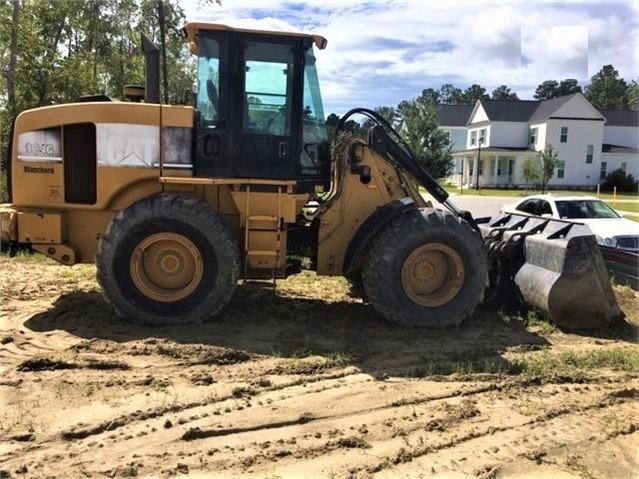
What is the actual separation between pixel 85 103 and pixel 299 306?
11.1 ft

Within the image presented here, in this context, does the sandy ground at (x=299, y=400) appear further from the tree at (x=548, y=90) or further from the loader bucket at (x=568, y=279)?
the tree at (x=548, y=90)

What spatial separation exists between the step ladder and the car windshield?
6550mm

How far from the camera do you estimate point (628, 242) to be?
33.8ft

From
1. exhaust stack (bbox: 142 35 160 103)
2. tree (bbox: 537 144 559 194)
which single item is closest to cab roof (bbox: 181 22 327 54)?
exhaust stack (bbox: 142 35 160 103)

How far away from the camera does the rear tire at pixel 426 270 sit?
651 centimetres

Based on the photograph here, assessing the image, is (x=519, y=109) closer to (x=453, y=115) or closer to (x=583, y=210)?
(x=453, y=115)

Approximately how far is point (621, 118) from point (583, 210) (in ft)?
169

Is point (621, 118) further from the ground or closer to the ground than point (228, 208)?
further from the ground

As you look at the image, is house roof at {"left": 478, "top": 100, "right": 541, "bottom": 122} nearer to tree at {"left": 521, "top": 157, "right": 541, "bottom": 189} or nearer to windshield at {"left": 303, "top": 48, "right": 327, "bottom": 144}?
tree at {"left": 521, "top": 157, "right": 541, "bottom": 189}

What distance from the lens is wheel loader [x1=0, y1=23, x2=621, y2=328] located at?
6453 mm

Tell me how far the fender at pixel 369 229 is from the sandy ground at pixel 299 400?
711 millimetres

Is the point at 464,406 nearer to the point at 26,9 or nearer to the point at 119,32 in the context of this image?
the point at 26,9

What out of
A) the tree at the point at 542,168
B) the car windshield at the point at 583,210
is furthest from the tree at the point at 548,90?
the car windshield at the point at 583,210

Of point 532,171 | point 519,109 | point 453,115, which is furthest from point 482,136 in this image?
point 532,171
